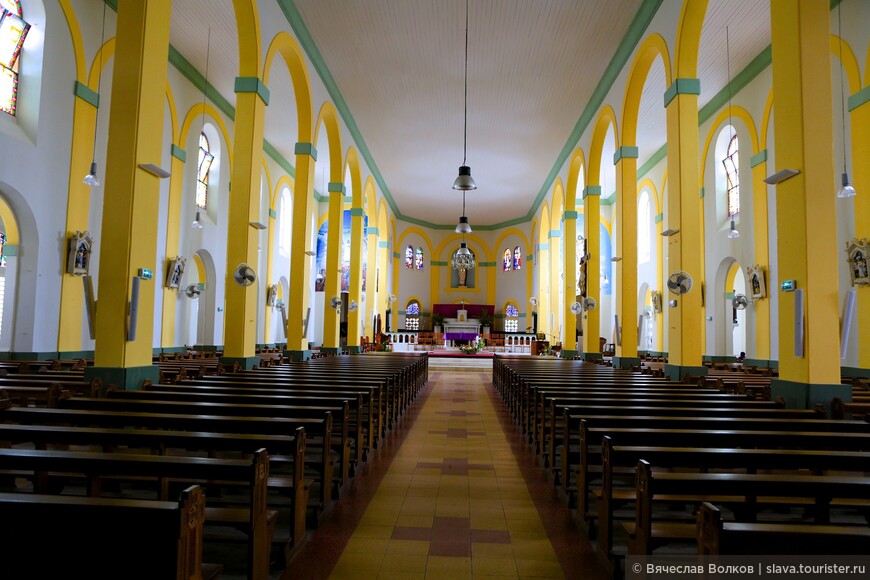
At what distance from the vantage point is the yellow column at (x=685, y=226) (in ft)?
27.1

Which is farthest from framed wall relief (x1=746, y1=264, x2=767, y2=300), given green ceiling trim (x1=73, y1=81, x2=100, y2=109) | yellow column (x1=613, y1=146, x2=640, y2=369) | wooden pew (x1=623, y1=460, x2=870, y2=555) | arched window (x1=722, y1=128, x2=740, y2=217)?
green ceiling trim (x1=73, y1=81, x2=100, y2=109)

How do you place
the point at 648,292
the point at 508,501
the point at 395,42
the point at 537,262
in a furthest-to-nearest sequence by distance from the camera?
the point at 537,262, the point at 648,292, the point at 395,42, the point at 508,501

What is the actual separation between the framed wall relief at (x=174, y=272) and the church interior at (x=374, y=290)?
0.21 feet

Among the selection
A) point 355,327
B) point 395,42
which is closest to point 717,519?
point 395,42

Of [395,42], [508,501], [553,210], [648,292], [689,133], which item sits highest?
[395,42]

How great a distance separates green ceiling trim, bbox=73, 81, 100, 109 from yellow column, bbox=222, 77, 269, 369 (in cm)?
307

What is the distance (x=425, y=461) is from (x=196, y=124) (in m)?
11.4

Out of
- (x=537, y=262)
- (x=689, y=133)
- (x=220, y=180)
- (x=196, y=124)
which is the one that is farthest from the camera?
(x=537, y=262)

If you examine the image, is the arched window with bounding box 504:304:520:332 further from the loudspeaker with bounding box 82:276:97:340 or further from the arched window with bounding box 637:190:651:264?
the loudspeaker with bounding box 82:276:97:340

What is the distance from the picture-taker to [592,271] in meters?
14.0

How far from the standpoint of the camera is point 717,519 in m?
1.62

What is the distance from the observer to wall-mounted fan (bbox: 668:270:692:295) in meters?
8.16

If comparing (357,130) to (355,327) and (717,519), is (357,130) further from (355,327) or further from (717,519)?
(717,519)

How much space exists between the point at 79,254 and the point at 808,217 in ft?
34.8
